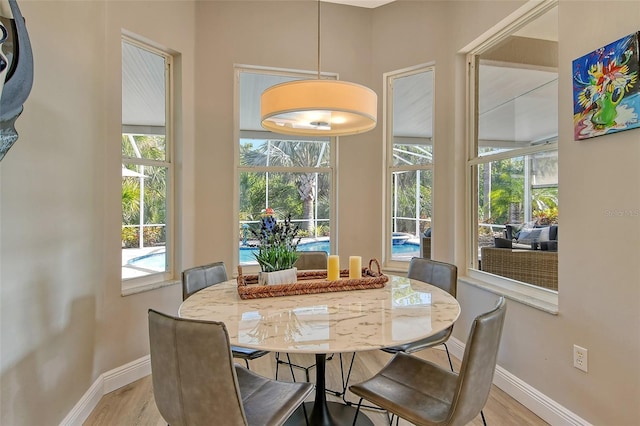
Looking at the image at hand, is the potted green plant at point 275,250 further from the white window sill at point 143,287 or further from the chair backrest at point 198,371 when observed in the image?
the white window sill at point 143,287

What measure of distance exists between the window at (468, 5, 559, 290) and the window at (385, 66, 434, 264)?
0.43 m

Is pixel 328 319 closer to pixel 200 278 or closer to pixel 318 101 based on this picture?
pixel 318 101

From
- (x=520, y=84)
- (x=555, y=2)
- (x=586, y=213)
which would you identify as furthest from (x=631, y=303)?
(x=555, y=2)

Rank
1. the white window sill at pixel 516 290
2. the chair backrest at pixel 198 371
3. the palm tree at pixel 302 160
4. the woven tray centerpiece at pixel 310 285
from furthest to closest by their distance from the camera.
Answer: the palm tree at pixel 302 160 → the white window sill at pixel 516 290 → the woven tray centerpiece at pixel 310 285 → the chair backrest at pixel 198 371

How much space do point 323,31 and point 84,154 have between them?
2.38 m

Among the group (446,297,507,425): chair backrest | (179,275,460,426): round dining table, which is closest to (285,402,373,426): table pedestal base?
(179,275,460,426): round dining table

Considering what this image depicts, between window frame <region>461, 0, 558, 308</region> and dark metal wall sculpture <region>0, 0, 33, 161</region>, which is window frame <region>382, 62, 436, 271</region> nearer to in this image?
window frame <region>461, 0, 558, 308</region>

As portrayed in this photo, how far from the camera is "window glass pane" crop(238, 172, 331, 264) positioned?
3344 mm

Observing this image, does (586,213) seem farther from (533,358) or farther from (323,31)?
(323,31)

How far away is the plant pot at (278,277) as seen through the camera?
195 centimetres

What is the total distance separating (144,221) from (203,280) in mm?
917

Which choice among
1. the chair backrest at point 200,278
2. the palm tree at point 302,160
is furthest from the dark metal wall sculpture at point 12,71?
the palm tree at point 302,160

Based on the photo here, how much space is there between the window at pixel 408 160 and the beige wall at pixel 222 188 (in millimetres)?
135

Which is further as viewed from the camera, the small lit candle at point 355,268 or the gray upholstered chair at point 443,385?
the small lit candle at point 355,268
